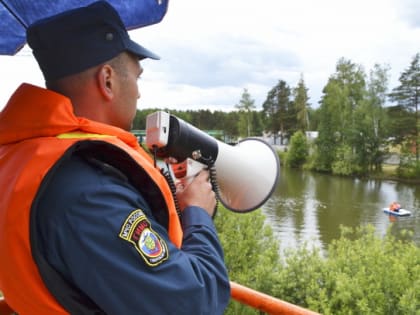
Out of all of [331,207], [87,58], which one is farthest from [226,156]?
[331,207]

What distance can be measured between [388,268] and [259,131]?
57121mm

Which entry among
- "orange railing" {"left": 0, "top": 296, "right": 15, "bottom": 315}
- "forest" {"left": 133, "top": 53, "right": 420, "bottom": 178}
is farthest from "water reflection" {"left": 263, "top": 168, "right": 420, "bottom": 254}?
"orange railing" {"left": 0, "top": 296, "right": 15, "bottom": 315}

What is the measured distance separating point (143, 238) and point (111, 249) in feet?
0.22

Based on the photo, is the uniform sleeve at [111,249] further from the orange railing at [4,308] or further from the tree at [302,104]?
the tree at [302,104]

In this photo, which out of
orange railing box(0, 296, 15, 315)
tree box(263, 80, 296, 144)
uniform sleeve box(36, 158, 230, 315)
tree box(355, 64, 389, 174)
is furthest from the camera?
tree box(263, 80, 296, 144)

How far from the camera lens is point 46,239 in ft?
2.87

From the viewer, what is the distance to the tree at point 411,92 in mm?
40062

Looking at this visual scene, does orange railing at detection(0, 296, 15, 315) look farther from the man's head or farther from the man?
the man's head

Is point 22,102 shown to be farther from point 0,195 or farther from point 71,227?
point 71,227

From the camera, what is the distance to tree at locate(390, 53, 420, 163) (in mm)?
40062

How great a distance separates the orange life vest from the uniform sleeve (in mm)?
43

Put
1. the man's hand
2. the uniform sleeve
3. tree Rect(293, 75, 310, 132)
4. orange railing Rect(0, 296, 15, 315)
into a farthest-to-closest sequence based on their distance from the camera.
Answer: tree Rect(293, 75, 310, 132), orange railing Rect(0, 296, 15, 315), the man's hand, the uniform sleeve

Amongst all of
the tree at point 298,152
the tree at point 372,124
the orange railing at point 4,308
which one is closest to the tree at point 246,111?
the tree at point 298,152

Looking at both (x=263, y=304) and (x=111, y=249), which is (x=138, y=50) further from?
(x=263, y=304)
